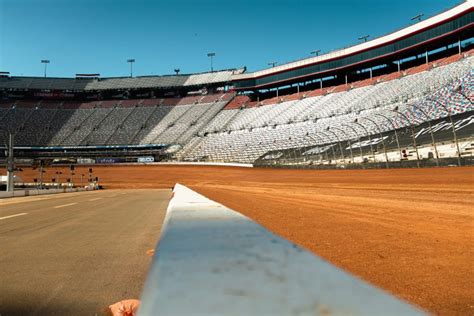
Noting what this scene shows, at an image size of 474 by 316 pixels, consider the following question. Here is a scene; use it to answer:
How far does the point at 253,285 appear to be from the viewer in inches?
38.9

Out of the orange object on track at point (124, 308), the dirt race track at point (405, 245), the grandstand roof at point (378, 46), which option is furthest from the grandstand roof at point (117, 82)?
the orange object on track at point (124, 308)

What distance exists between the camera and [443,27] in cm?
5172

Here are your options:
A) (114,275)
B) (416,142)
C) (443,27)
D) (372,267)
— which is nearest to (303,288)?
(372,267)

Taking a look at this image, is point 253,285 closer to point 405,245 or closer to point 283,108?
point 405,245

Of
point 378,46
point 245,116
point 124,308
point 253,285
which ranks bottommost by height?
point 124,308

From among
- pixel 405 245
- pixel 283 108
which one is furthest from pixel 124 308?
pixel 283 108

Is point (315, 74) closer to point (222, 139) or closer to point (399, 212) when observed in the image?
point (222, 139)

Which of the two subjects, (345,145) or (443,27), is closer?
(345,145)

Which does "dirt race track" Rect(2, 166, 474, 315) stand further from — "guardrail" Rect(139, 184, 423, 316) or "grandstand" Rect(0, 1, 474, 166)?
"grandstand" Rect(0, 1, 474, 166)

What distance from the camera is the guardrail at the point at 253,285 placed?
0.83 metres

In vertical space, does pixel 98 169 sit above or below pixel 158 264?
above

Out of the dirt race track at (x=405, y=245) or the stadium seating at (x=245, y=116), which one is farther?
the stadium seating at (x=245, y=116)

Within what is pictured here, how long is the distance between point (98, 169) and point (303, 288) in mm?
67581

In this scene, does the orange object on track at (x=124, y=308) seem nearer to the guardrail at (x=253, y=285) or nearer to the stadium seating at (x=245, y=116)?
the guardrail at (x=253, y=285)
